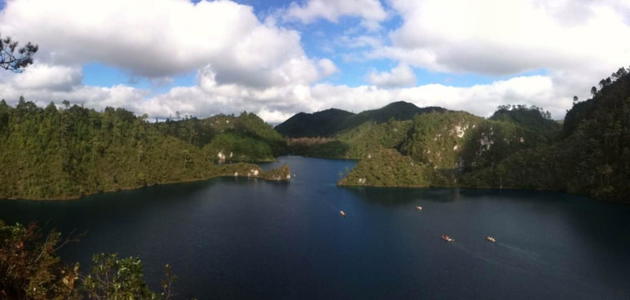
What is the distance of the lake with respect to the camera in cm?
6700

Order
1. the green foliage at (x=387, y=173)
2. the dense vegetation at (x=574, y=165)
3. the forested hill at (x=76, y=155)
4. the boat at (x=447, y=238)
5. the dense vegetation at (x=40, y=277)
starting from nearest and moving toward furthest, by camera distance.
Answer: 1. the dense vegetation at (x=40, y=277)
2. the boat at (x=447, y=238)
3. the forested hill at (x=76, y=155)
4. the dense vegetation at (x=574, y=165)
5. the green foliage at (x=387, y=173)

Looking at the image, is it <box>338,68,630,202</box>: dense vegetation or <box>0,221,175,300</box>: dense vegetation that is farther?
<box>338,68,630,202</box>: dense vegetation

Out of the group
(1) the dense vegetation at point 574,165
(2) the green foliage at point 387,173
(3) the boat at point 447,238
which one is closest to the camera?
(3) the boat at point 447,238

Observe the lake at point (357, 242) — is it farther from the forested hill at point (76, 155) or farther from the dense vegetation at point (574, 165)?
the dense vegetation at point (574, 165)

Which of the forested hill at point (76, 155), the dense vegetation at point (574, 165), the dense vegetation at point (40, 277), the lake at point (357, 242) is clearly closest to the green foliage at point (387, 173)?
the dense vegetation at point (574, 165)

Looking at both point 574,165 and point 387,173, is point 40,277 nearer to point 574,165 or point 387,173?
point 387,173

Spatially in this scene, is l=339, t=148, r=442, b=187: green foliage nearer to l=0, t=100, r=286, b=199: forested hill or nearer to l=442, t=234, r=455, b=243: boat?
l=0, t=100, r=286, b=199: forested hill

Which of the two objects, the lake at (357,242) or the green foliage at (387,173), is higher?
the green foliage at (387,173)

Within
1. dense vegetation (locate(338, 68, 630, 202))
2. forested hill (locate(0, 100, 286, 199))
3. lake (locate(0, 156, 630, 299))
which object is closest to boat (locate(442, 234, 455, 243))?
lake (locate(0, 156, 630, 299))

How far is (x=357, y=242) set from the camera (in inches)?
3706

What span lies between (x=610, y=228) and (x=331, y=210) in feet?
249

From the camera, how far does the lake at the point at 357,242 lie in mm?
67000

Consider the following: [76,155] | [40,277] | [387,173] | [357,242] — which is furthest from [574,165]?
[76,155]

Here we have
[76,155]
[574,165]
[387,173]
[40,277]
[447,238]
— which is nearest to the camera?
[40,277]
